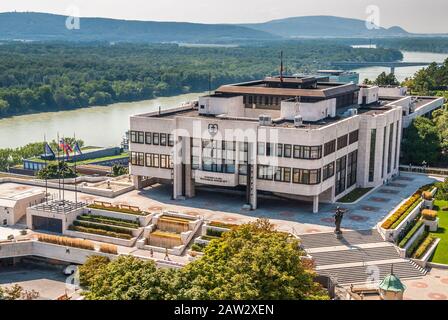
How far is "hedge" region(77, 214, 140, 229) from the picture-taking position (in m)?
40.3

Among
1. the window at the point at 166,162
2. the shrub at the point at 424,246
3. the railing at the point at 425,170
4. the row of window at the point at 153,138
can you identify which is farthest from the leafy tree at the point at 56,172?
the railing at the point at 425,170

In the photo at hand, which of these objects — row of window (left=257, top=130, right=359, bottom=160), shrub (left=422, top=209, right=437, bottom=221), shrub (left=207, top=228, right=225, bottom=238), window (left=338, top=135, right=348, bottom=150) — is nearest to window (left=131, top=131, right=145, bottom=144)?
row of window (left=257, top=130, right=359, bottom=160)

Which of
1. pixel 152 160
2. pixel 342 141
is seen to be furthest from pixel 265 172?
pixel 152 160

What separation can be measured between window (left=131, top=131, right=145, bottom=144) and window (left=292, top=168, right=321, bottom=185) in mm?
12845

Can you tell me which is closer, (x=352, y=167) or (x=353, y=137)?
(x=353, y=137)

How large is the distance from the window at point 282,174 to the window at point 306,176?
395mm

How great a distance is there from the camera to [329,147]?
141 feet

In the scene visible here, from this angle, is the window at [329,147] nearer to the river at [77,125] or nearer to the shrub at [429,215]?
the shrub at [429,215]

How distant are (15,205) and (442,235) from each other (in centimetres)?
3068

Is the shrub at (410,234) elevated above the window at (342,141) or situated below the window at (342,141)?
below

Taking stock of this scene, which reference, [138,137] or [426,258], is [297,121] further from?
[426,258]

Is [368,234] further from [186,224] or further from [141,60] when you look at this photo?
[141,60]

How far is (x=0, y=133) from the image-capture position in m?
94.1

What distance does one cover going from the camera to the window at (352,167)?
48125mm
